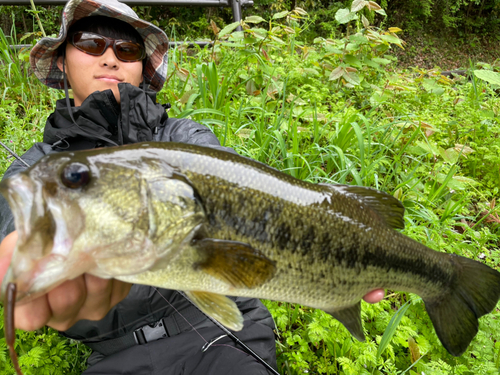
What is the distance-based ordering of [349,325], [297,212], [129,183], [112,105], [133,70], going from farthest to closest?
[133,70] → [112,105] → [349,325] → [297,212] → [129,183]

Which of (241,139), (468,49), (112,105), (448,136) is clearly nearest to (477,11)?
(468,49)

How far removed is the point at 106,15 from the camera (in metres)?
2.36

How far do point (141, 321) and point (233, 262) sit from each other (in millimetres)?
1174

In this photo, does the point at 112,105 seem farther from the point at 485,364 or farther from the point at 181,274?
the point at 485,364

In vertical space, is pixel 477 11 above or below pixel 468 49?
above

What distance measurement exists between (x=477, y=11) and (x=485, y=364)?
63.5 ft

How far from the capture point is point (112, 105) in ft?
7.10

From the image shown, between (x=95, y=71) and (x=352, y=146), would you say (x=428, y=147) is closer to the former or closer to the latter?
(x=352, y=146)

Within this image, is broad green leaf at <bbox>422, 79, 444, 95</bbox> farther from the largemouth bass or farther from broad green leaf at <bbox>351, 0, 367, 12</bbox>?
the largemouth bass

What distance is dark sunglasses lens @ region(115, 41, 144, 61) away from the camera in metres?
2.31

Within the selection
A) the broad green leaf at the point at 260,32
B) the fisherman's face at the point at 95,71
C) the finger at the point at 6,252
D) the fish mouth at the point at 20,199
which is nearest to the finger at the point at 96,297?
the finger at the point at 6,252

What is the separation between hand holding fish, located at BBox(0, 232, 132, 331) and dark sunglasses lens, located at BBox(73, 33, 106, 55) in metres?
1.53

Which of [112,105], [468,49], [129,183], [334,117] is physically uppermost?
[129,183]

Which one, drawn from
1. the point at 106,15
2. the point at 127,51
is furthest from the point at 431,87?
the point at 106,15
